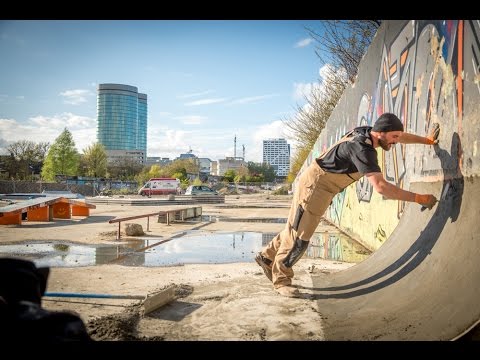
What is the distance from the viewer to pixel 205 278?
455 cm

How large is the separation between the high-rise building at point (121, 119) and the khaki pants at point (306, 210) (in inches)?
3095

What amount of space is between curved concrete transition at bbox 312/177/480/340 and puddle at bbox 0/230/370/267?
2.54 meters

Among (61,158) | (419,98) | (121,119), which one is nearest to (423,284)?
(419,98)

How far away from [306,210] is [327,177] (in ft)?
1.36

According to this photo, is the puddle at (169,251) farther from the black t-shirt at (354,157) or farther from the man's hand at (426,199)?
the man's hand at (426,199)

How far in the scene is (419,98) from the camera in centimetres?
402

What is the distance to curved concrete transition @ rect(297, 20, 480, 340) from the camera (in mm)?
2217

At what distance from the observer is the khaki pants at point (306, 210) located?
11.9 feet

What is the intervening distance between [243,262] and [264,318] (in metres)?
2.70

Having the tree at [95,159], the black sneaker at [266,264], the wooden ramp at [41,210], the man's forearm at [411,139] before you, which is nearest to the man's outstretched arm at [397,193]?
the man's forearm at [411,139]
